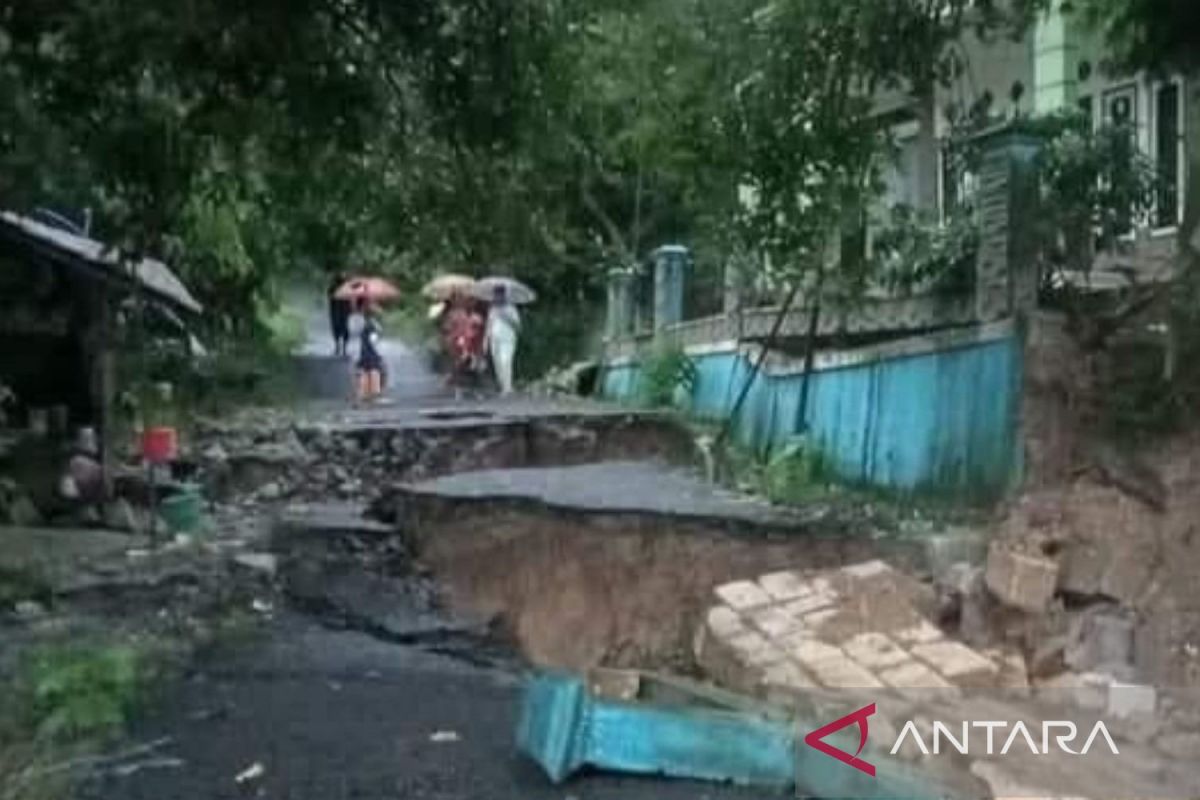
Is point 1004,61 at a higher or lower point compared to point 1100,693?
higher

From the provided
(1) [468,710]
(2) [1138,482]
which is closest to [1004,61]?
(2) [1138,482]

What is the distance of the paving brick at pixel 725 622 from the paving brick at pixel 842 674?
1.16 meters

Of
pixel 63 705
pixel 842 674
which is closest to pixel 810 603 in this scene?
pixel 842 674

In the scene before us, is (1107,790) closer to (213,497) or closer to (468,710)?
(468,710)

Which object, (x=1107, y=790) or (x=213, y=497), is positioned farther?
(x=213, y=497)

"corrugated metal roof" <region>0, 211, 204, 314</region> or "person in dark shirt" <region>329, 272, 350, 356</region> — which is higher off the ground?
"person in dark shirt" <region>329, 272, 350, 356</region>

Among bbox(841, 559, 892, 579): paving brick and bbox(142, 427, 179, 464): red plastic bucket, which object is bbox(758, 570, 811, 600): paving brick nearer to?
bbox(841, 559, 892, 579): paving brick

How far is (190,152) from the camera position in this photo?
8.30 meters

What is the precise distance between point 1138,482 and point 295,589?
6.02 metres

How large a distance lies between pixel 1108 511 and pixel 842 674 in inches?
80.3

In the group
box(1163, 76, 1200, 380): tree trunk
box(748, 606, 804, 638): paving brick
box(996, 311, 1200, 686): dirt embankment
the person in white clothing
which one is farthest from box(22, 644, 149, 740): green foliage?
the person in white clothing

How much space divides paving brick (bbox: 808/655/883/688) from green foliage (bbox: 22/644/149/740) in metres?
3.17

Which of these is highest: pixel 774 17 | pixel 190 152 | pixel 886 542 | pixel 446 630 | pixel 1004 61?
A: pixel 1004 61

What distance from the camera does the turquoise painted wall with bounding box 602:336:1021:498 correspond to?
978cm
